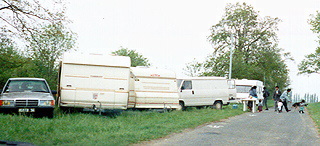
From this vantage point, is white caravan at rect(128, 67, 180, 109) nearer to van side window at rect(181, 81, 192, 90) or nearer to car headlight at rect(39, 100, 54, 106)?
van side window at rect(181, 81, 192, 90)

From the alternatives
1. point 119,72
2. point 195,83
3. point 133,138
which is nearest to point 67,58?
point 119,72

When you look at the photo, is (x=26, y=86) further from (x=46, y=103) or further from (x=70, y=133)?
(x=70, y=133)

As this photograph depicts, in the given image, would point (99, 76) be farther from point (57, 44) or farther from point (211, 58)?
point (211, 58)

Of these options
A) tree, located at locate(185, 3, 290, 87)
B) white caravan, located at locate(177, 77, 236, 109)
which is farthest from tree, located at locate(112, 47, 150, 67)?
white caravan, located at locate(177, 77, 236, 109)

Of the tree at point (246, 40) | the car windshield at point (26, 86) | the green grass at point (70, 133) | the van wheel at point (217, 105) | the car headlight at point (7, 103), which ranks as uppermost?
Result: the tree at point (246, 40)

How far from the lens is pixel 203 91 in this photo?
25062 mm

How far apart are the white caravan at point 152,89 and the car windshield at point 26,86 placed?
4876 millimetres

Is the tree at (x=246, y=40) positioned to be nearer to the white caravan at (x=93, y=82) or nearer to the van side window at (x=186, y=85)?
the van side window at (x=186, y=85)

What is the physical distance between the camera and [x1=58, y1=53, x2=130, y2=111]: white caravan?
16.1 meters

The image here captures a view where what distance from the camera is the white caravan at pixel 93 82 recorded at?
16078 mm

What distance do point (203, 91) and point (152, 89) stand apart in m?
5.90

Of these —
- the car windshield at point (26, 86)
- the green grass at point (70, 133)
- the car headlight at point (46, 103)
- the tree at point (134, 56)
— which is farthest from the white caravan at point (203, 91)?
the tree at point (134, 56)

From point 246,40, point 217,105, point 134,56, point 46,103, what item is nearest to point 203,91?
point 217,105

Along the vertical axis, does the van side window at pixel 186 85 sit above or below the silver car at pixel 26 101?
above
